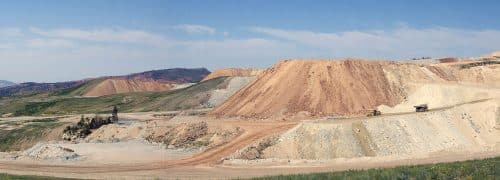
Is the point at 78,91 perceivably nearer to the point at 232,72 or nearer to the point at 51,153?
the point at 232,72

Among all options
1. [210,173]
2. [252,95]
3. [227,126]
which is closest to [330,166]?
[210,173]

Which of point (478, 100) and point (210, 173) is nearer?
A: point (210, 173)

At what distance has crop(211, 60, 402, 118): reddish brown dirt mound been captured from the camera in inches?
2849

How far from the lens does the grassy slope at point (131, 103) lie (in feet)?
372

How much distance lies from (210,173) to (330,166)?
1103 centimetres

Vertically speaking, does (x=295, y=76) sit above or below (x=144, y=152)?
above

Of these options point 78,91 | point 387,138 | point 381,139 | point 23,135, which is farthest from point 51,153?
point 78,91

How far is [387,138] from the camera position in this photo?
182 feet

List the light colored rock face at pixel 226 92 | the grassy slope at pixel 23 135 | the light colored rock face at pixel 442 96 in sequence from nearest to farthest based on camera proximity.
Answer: the light colored rock face at pixel 442 96
the grassy slope at pixel 23 135
the light colored rock face at pixel 226 92

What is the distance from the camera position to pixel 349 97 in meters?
73.6

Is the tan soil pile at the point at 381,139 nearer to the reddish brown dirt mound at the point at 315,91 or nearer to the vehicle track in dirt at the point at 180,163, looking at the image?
the vehicle track in dirt at the point at 180,163

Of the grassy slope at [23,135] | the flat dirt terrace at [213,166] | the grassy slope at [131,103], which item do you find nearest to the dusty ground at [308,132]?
the flat dirt terrace at [213,166]

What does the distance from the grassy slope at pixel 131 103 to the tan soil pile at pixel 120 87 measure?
27.8 meters

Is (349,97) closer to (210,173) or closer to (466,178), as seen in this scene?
(210,173)
